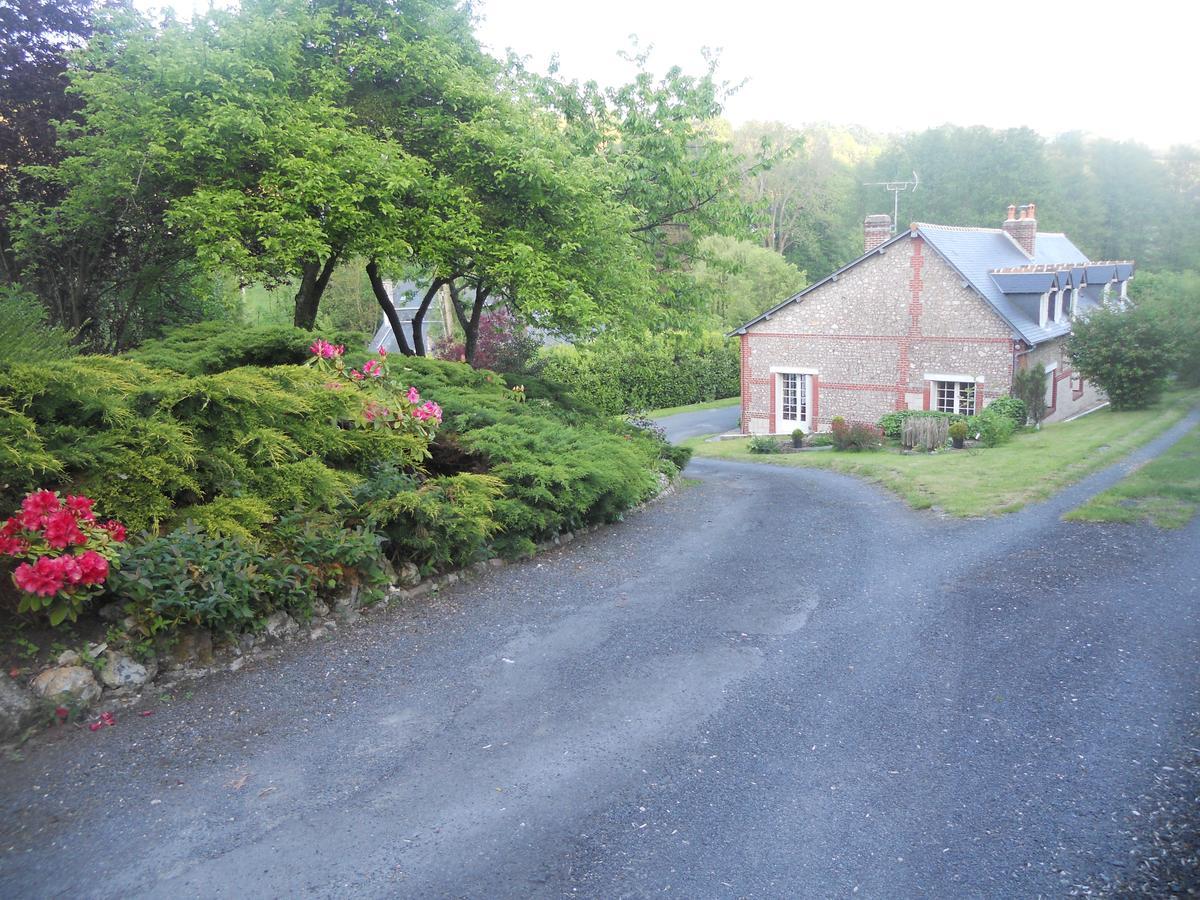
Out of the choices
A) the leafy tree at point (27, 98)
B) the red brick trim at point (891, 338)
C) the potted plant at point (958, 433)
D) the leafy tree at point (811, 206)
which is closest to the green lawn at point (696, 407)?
the red brick trim at point (891, 338)

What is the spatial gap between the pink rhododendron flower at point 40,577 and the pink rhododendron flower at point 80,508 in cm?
40

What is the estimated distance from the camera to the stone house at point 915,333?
26969 mm

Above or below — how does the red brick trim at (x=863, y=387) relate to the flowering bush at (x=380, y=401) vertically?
below

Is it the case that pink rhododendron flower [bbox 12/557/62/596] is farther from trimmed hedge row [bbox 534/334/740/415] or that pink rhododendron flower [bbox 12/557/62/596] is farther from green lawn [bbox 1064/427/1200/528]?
trimmed hedge row [bbox 534/334/740/415]

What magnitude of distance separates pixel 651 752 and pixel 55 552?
13.3 feet

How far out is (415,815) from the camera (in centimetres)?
472

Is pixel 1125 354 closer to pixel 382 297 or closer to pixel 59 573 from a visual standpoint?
pixel 382 297

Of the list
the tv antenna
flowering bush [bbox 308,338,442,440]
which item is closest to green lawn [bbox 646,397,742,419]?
the tv antenna

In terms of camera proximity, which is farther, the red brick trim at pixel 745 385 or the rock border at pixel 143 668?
the red brick trim at pixel 745 385

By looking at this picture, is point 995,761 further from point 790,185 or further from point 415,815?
point 790,185

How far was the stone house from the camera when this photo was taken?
27.0 m

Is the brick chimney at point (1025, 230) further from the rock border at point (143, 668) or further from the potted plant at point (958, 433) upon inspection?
the rock border at point (143, 668)

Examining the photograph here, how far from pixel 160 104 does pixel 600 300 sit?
700 cm

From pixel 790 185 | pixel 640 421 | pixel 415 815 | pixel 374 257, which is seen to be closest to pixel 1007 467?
pixel 640 421
